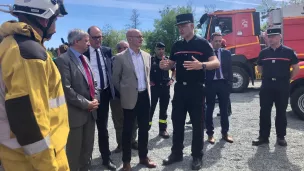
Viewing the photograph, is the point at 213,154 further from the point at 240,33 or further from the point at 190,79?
the point at 240,33

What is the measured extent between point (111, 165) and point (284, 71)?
327 cm

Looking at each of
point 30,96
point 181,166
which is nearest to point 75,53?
point 30,96

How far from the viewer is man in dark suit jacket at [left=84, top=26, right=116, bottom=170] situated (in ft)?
12.8

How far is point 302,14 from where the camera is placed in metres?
8.67

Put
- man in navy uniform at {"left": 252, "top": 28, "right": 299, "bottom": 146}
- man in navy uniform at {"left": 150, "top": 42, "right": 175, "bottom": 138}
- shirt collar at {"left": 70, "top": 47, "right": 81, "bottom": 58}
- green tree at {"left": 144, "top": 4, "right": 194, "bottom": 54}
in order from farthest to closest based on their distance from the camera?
green tree at {"left": 144, "top": 4, "right": 194, "bottom": 54}
man in navy uniform at {"left": 150, "top": 42, "right": 175, "bottom": 138}
man in navy uniform at {"left": 252, "top": 28, "right": 299, "bottom": 146}
shirt collar at {"left": 70, "top": 47, "right": 81, "bottom": 58}

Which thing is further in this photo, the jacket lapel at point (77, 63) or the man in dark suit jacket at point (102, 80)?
the man in dark suit jacket at point (102, 80)

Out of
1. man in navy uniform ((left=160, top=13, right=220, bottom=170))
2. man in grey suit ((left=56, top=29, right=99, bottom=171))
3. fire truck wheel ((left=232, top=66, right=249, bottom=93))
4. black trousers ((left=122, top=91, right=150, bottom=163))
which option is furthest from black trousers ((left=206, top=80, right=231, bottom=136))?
fire truck wheel ((left=232, top=66, right=249, bottom=93))

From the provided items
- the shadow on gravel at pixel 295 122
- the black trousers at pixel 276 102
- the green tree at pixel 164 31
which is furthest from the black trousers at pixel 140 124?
the green tree at pixel 164 31

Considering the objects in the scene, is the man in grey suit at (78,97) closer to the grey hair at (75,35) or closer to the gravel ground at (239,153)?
the grey hair at (75,35)

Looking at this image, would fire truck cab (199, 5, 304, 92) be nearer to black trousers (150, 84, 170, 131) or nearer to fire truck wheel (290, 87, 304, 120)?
fire truck wheel (290, 87, 304, 120)

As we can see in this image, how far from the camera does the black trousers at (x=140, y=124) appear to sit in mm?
3848

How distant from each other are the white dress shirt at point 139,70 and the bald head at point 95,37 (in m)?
0.47

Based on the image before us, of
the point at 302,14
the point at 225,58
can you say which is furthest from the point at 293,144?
the point at 302,14

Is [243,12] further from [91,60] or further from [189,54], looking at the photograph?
[91,60]
